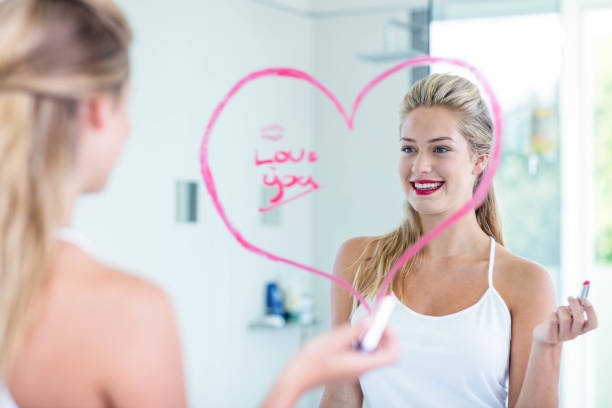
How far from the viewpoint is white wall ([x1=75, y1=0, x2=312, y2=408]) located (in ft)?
6.17

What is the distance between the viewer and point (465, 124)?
3.71ft

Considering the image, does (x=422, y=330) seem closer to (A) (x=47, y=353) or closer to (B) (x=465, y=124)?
(B) (x=465, y=124)

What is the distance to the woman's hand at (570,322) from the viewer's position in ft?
3.23

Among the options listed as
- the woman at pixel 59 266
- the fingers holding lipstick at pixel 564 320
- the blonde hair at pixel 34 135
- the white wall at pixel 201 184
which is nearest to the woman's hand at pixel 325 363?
the woman at pixel 59 266

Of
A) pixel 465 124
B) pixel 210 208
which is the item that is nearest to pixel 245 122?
pixel 210 208

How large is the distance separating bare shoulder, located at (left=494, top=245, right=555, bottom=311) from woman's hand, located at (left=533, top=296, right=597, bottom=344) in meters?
0.13

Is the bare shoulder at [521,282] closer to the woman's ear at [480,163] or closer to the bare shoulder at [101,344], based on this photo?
the woman's ear at [480,163]

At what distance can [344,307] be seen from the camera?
48.6 inches

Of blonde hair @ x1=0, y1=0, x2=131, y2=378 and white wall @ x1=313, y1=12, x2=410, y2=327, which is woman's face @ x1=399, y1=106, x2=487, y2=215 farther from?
white wall @ x1=313, y1=12, x2=410, y2=327

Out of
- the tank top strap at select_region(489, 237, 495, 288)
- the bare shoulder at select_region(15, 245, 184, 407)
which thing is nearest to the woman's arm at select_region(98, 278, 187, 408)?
the bare shoulder at select_region(15, 245, 184, 407)

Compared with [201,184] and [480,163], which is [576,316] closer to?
[480,163]

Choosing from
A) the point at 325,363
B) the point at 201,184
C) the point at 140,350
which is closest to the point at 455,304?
the point at 325,363

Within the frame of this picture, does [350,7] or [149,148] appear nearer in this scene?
[149,148]

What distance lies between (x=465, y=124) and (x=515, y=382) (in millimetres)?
421
